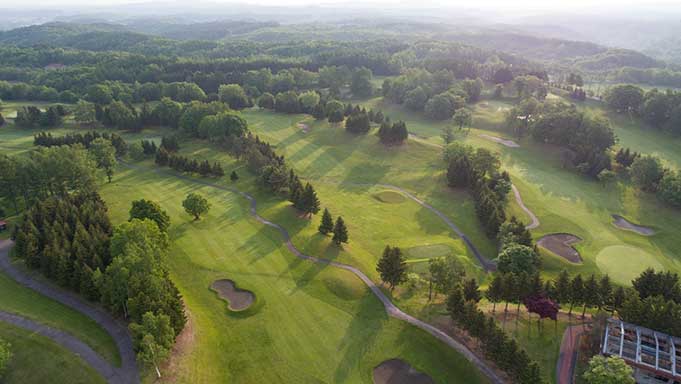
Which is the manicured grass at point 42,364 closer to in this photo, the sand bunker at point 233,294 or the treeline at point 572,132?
the sand bunker at point 233,294

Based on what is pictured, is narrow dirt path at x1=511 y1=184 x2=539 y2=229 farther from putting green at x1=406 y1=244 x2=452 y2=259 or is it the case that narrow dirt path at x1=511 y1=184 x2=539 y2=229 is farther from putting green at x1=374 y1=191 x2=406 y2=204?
putting green at x1=374 y1=191 x2=406 y2=204

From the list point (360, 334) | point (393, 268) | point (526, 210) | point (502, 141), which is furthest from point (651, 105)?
point (360, 334)

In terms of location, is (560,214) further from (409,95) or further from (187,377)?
(409,95)

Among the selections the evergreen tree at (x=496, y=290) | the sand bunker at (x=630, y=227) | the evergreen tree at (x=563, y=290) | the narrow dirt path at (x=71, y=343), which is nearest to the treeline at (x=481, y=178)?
the sand bunker at (x=630, y=227)

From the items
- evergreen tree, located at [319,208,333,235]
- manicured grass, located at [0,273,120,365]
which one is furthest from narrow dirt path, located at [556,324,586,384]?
manicured grass, located at [0,273,120,365]

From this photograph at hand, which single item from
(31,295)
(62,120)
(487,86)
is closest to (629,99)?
(487,86)
